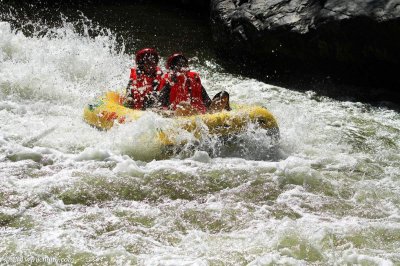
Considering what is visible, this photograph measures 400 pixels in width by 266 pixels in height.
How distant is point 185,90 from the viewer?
255 inches

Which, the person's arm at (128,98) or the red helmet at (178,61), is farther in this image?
the person's arm at (128,98)

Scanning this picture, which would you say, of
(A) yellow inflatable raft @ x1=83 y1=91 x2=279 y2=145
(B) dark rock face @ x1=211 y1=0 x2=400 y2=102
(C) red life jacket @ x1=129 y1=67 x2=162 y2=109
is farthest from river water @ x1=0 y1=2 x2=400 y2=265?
(B) dark rock face @ x1=211 y1=0 x2=400 y2=102

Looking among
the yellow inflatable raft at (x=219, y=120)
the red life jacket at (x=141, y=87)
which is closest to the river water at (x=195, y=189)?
the yellow inflatable raft at (x=219, y=120)

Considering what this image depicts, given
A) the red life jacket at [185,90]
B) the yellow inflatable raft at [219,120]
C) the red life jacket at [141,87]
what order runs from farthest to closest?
the red life jacket at [141,87], the red life jacket at [185,90], the yellow inflatable raft at [219,120]

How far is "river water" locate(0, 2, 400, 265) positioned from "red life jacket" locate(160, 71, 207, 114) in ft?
2.17

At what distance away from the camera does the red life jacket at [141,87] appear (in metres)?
6.82

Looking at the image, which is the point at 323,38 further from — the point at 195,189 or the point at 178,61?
the point at 195,189

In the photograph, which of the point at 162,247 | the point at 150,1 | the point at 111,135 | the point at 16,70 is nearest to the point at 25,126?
the point at 111,135

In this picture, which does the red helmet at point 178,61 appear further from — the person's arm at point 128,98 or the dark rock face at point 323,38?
the dark rock face at point 323,38

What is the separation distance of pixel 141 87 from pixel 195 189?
204 centimetres

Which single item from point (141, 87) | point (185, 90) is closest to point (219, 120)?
point (185, 90)

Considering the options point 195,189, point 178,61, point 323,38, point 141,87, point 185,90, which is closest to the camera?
point 195,189

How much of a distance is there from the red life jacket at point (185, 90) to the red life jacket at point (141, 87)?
15.2 inches

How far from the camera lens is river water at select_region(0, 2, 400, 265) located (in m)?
4.34
